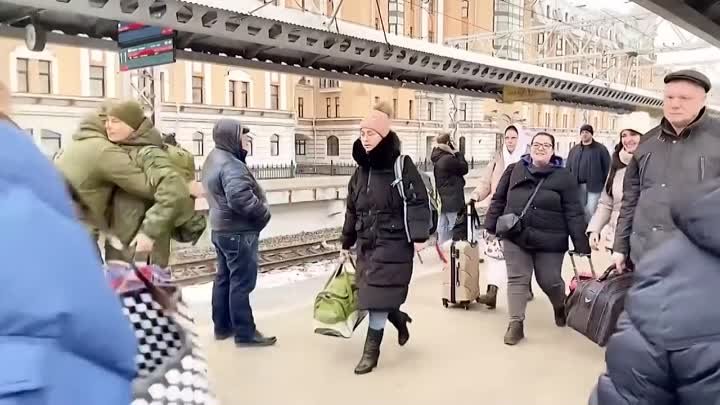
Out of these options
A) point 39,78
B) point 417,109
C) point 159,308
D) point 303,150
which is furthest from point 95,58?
point 159,308

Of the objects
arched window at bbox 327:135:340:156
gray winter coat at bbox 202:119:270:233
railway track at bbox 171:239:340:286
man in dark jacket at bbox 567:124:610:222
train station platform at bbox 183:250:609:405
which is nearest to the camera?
train station platform at bbox 183:250:609:405

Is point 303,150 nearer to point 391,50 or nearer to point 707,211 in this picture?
point 391,50

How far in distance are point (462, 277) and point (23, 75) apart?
60.9ft

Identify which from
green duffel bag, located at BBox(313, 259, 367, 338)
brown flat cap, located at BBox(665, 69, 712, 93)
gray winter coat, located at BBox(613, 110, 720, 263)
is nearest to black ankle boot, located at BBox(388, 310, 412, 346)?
green duffel bag, located at BBox(313, 259, 367, 338)

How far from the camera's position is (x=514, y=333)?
492 centimetres

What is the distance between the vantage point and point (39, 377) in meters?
0.89

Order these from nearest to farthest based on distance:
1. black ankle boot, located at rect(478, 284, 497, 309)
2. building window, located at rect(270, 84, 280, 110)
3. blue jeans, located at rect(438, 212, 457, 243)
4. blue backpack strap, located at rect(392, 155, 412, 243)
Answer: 1. blue backpack strap, located at rect(392, 155, 412, 243)
2. black ankle boot, located at rect(478, 284, 497, 309)
3. blue jeans, located at rect(438, 212, 457, 243)
4. building window, located at rect(270, 84, 280, 110)

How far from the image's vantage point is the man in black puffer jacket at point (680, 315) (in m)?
1.63

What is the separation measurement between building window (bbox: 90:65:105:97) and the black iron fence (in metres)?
6.56

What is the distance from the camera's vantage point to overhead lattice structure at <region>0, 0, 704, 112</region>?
539 centimetres

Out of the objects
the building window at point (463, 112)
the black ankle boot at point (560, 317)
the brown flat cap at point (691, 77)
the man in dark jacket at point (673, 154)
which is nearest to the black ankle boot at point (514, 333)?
the black ankle boot at point (560, 317)

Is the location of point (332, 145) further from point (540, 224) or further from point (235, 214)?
point (235, 214)

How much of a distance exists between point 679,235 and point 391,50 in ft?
20.1

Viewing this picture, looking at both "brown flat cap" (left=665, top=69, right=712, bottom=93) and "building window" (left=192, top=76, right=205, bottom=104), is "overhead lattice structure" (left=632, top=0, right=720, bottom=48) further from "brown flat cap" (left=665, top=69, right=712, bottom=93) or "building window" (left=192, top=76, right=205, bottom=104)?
"building window" (left=192, top=76, right=205, bottom=104)
